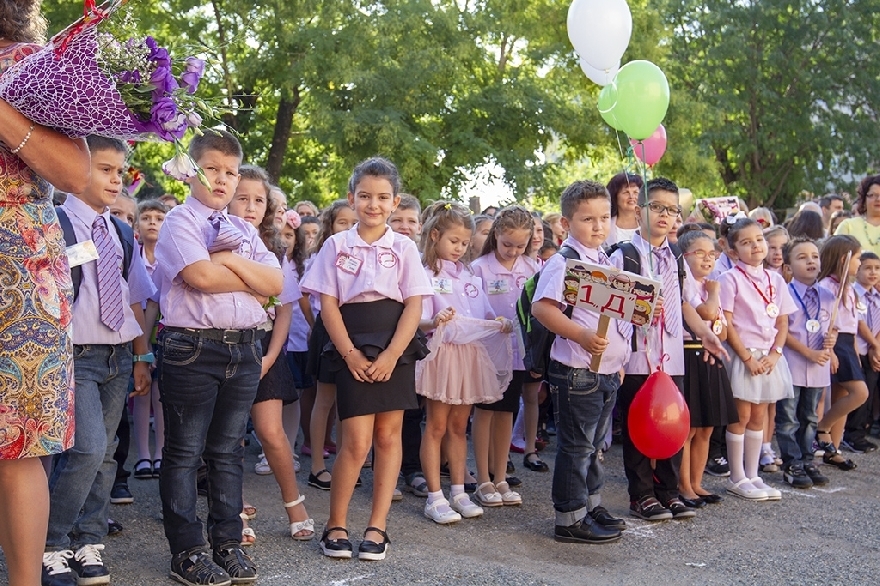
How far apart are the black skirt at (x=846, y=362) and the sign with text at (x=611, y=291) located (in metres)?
3.73

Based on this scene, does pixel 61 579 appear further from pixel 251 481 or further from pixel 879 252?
pixel 879 252

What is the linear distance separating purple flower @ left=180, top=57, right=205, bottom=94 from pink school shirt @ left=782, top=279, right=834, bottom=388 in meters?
5.46

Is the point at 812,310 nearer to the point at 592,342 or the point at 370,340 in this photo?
the point at 592,342

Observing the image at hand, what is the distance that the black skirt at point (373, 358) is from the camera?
15.5 ft

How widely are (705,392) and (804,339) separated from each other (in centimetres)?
182

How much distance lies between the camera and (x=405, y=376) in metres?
4.85

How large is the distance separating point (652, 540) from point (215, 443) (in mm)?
2393

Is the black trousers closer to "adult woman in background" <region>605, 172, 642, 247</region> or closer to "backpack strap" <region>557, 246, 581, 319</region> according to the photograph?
"backpack strap" <region>557, 246, 581, 319</region>

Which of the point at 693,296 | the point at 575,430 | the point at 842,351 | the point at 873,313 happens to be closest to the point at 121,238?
the point at 575,430

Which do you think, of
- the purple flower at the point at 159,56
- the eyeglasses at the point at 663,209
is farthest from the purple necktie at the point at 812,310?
the purple flower at the point at 159,56

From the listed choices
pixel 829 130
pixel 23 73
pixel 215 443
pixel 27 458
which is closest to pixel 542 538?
pixel 215 443

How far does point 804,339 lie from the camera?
7543mm

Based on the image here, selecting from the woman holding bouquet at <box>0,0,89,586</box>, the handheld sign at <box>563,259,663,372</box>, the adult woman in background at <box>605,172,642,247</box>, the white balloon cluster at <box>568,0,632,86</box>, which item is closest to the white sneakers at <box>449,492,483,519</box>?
the handheld sign at <box>563,259,663,372</box>

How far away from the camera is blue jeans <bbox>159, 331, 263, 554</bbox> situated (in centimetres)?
422
